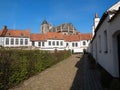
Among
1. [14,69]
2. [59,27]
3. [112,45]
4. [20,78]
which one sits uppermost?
[59,27]

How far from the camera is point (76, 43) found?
72312 millimetres

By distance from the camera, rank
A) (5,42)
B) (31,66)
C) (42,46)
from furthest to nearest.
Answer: (42,46)
(5,42)
(31,66)

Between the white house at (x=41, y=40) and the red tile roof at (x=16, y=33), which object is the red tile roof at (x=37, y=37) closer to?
the white house at (x=41, y=40)

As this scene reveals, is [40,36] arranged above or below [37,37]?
above

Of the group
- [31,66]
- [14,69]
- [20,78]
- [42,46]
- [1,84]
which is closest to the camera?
[1,84]

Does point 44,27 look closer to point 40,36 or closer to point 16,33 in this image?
point 40,36

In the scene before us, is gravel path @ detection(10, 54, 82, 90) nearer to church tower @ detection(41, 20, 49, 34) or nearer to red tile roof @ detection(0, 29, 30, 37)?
red tile roof @ detection(0, 29, 30, 37)

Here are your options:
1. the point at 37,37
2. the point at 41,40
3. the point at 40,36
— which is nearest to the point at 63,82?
the point at 41,40

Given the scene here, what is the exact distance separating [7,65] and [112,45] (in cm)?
582

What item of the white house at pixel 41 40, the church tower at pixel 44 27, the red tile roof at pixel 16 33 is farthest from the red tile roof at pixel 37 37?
the church tower at pixel 44 27

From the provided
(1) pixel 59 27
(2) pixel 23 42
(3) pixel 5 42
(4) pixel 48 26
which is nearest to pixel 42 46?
(2) pixel 23 42

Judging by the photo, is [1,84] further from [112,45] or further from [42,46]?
[42,46]

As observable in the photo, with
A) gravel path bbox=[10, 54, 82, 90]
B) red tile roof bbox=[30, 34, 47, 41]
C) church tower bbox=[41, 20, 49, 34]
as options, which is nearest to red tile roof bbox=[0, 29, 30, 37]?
red tile roof bbox=[30, 34, 47, 41]

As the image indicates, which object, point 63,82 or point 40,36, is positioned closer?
point 63,82
